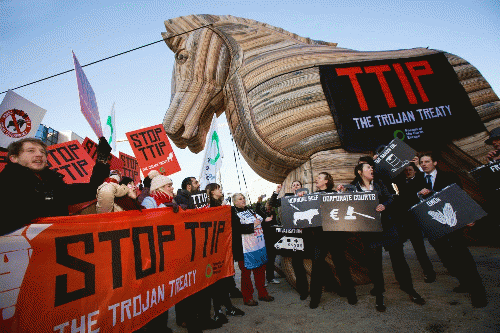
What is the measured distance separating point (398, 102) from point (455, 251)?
195cm

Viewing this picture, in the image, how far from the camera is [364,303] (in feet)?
9.87

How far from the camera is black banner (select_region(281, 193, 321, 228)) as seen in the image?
3.12 metres

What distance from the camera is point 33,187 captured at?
1.68 m

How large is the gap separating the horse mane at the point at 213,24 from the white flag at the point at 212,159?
191cm

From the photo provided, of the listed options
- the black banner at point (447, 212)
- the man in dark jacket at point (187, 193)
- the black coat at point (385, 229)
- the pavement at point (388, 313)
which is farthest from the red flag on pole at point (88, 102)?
the black banner at point (447, 212)

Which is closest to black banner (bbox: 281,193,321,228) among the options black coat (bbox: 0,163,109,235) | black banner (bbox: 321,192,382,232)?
black banner (bbox: 321,192,382,232)

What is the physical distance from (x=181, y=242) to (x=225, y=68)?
10.0 feet

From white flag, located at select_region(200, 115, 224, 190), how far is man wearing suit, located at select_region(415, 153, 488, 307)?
3.78 meters

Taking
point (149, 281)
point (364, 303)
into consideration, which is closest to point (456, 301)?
point (364, 303)

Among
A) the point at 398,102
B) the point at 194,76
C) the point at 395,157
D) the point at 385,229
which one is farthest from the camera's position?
the point at 194,76

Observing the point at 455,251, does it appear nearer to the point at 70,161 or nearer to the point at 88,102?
the point at 88,102

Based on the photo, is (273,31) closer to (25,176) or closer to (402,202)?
(402,202)

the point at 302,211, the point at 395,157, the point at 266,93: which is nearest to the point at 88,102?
the point at 266,93

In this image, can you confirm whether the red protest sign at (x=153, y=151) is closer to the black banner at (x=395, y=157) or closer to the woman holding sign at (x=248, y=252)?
the woman holding sign at (x=248, y=252)
